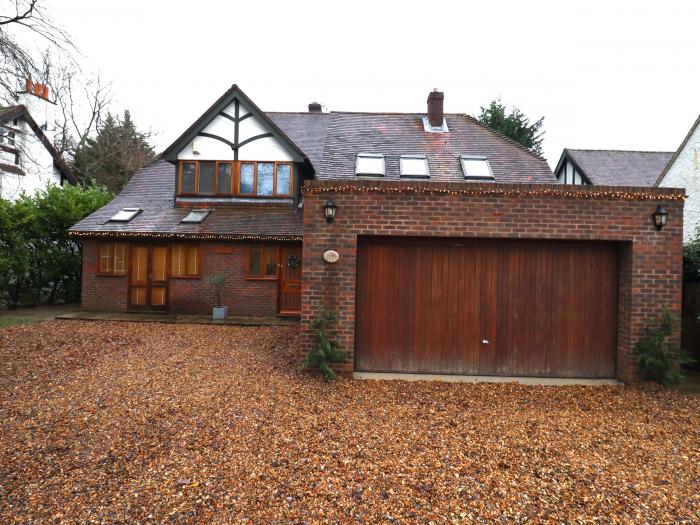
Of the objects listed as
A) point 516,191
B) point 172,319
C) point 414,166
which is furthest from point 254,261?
point 516,191

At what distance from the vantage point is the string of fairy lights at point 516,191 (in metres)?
5.51

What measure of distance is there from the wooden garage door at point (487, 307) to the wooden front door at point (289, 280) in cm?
531

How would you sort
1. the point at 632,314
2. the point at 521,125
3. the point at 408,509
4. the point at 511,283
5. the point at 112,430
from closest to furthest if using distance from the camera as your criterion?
the point at 408,509
the point at 112,430
the point at 632,314
the point at 511,283
the point at 521,125

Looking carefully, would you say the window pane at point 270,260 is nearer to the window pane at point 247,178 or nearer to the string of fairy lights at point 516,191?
the window pane at point 247,178

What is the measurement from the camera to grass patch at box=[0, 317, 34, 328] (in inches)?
374

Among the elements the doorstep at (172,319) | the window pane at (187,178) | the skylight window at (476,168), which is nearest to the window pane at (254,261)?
the doorstep at (172,319)

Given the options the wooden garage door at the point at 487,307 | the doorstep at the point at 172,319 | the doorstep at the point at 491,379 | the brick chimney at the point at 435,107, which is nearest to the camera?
the doorstep at the point at 491,379

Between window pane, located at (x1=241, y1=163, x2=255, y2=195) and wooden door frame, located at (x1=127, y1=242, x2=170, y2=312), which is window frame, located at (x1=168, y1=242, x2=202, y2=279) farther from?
window pane, located at (x1=241, y1=163, x2=255, y2=195)

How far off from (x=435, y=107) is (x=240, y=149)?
21.6ft

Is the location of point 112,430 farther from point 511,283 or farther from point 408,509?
point 511,283

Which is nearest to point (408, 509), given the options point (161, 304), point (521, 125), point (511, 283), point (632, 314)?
point (511, 283)

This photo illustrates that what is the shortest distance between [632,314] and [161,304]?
35.5ft

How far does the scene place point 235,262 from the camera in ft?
36.1

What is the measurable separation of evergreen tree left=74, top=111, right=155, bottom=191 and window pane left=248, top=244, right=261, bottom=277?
18.7m
